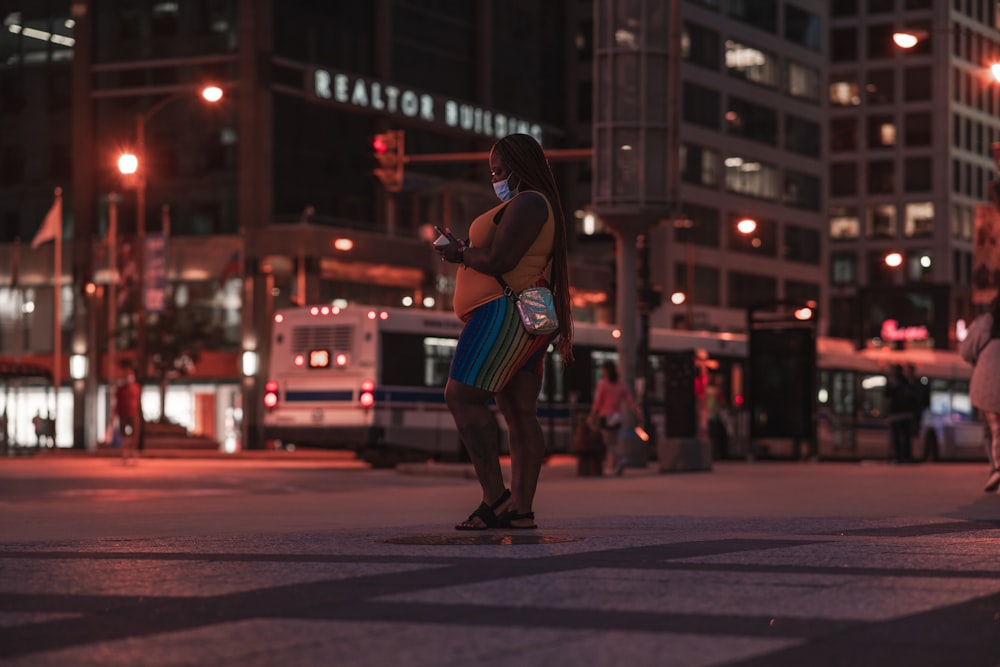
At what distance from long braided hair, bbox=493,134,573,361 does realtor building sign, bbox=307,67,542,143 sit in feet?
151

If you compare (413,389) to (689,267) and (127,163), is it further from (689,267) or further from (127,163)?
(689,267)

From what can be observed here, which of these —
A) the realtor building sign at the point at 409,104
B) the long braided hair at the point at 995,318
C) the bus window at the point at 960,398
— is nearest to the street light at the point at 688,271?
the realtor building sign at the point at 409,104

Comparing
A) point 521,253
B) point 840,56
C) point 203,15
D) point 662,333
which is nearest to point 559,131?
point 203,15

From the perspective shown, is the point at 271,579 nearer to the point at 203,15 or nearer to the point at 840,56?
the point at 203,15

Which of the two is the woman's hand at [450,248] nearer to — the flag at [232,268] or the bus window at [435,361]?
the bus window at [435,361]

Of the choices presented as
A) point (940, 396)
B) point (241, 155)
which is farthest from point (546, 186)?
point (241, 155)

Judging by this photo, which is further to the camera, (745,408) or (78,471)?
(745,408)

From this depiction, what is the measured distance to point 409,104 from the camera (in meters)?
62.0

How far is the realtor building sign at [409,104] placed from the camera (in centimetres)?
5816

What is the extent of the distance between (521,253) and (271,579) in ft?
9.34

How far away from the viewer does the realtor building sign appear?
58.2 metres

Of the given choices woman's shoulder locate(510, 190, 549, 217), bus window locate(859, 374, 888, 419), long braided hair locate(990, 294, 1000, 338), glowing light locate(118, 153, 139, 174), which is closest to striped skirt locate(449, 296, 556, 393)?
woman's shoulder locate(510, 190, 549, 217)

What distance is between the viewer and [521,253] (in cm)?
898

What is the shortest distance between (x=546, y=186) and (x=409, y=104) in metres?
53.2
